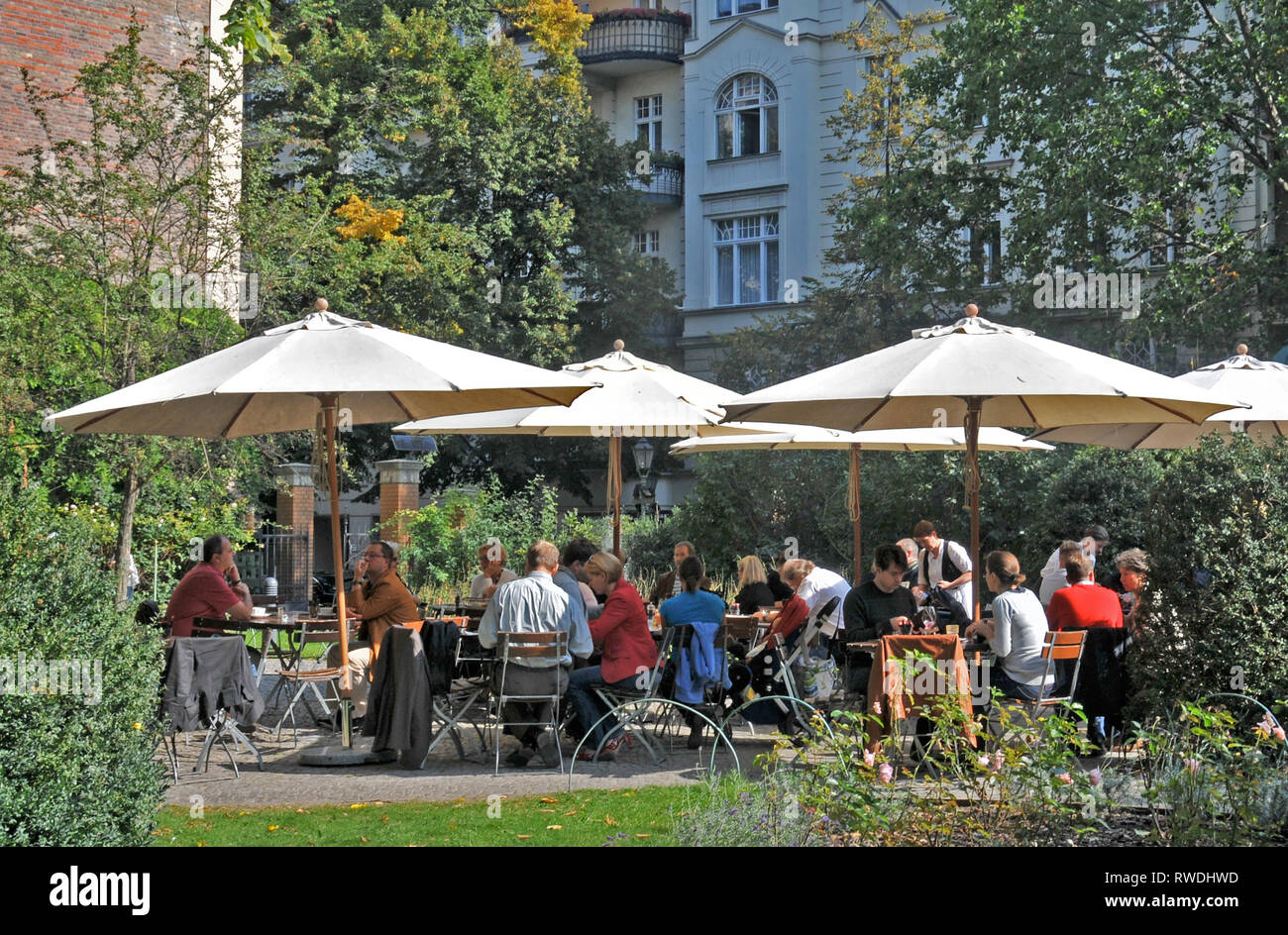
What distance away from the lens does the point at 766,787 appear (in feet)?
21.7

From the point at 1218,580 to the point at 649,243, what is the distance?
33.5m

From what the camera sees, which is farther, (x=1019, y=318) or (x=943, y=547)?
(x=1019, y=318)

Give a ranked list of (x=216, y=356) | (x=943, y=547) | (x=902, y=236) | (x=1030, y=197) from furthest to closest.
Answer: (x=902, y=236)
(x=1030, y=197)
(x=943, y=547)
(x=216, y=356)

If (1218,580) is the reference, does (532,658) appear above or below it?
below

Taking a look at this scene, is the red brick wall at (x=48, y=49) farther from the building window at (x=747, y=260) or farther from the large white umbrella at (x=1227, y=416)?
the building window at (x=747, y=260)

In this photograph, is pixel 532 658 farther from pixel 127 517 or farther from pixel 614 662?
pixel 127 517

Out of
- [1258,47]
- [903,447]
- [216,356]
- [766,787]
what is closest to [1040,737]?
[766,787]

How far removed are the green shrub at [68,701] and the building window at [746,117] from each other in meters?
32.8

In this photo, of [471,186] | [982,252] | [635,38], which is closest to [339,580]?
[982,252]

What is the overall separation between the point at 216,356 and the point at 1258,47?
63.6 ft

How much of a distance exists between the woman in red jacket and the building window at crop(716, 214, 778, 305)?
93.2 ft

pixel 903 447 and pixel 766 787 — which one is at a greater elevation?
pixel 903 447

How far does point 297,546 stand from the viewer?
26688 millimetres
